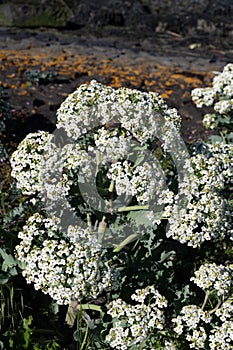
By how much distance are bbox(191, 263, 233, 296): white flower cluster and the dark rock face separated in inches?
423

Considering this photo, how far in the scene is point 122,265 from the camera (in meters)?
3.45

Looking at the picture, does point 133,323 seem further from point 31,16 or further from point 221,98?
point 31,16

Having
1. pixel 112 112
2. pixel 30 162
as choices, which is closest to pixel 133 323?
pixel 30 162

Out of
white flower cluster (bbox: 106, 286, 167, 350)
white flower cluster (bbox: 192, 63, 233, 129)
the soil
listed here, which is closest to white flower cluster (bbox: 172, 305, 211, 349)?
white flower cluster (bbox: 106, 286, 167, 350)

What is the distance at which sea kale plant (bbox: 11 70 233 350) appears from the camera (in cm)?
282

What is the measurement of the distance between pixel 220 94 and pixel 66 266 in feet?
8.13

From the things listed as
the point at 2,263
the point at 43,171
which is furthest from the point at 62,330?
the point at 43,171

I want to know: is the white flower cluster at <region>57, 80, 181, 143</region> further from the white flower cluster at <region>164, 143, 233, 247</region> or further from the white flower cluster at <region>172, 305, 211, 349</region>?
the white flower cluster at <region>172, 305, 211, 349</region>

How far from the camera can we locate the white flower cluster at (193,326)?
9.17ft

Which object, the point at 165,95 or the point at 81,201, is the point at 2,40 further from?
the point at 81,201

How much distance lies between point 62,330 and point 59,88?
4.87 meters

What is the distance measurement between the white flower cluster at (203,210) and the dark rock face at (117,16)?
10390mm

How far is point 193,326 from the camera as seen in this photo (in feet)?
9.22

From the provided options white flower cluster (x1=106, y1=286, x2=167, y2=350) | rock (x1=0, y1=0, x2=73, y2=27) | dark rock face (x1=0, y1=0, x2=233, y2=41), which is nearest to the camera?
white flower cluster (x1=106, y1=286, x2=167, y2=350)
